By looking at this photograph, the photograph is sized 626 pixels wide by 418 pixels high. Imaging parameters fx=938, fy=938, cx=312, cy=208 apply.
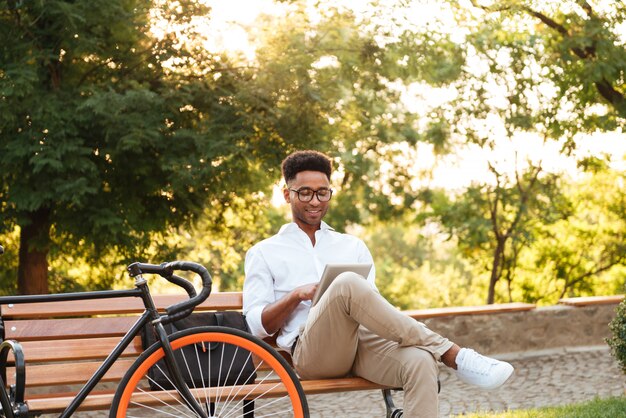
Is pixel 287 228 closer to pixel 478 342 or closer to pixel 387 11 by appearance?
pixel 478 342

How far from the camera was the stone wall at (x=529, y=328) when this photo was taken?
8.15 m

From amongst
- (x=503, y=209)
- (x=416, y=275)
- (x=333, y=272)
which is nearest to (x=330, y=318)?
(x=333, y=272)

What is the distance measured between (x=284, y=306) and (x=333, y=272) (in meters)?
0.32

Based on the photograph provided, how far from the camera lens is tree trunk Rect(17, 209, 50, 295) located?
34.3 ft

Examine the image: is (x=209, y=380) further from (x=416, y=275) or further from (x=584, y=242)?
(x=416, y=275)

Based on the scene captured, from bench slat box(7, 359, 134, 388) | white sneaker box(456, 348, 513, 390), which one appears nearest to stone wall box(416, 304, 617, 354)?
white sneaker box(456, 348, 513, 390)

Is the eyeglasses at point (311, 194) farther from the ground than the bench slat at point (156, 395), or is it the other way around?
the eyeglasses at point (311, 194)

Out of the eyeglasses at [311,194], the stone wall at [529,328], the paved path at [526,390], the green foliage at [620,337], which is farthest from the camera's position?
the stone wall at [529,328]

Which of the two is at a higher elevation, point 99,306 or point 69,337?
point 99,306

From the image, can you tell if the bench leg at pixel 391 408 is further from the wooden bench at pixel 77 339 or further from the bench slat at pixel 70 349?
the bench slat at pixel 70 349

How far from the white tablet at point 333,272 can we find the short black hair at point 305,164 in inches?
24.3

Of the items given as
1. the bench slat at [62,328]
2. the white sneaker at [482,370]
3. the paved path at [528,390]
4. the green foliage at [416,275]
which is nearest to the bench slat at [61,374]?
the bench slat at [62,328]

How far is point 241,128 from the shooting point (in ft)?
33.1

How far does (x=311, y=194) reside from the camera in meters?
4.52
